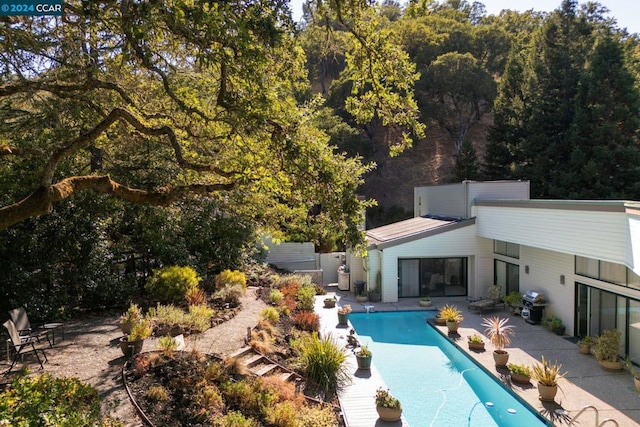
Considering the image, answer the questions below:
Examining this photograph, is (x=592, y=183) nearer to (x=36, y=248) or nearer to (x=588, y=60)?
(x=588, y=60)

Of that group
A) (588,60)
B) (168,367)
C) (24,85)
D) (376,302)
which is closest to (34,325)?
(168,367)

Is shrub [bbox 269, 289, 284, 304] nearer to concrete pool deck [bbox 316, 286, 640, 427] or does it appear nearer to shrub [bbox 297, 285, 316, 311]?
shrub [bbox 297, 285, 316, 311]

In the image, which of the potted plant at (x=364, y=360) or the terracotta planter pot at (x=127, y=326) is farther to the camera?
the potted plant at (x=364, y=360)

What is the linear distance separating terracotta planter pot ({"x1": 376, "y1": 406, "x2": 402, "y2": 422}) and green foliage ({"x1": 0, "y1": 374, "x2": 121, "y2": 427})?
15.8 feet

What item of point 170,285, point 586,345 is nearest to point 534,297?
point 586,345

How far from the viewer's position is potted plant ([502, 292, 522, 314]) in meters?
16.1

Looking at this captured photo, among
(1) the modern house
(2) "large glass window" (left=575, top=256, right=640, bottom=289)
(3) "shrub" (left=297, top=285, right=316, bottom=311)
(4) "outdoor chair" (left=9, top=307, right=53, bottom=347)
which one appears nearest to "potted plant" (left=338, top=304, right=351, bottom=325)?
(3) "shrub" (left=297, top=285, right=316, bottom=311)

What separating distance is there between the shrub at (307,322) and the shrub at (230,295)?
Answer: 2101mm

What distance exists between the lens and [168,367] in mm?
8219

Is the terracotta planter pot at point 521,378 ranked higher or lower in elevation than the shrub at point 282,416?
lower

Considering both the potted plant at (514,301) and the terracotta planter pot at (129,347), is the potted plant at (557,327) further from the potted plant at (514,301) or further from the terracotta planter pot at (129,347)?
the terracotta planter pot at (129,347)

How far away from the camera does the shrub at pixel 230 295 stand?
14109mm

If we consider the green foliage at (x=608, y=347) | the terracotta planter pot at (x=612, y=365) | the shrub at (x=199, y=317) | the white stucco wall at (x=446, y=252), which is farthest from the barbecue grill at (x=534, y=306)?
the shrub at (x=199, y=317)

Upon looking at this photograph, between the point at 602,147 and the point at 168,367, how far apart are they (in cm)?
2686
